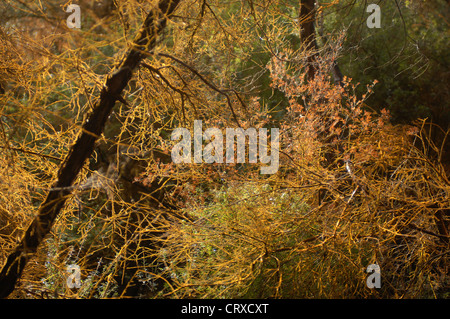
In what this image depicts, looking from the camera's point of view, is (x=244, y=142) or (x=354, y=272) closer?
(x=354, y=272)

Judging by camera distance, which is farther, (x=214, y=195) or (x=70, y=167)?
(x=214, y=195)

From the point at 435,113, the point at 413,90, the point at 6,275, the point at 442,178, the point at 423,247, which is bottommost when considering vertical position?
the point at 6,275

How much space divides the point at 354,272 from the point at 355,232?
1.04 ft

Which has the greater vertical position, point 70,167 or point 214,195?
point 214,195

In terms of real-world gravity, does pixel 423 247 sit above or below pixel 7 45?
below

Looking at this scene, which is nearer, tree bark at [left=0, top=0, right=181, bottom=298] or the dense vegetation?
tree bark at [left=0, top=0, right=181, bottom=298]

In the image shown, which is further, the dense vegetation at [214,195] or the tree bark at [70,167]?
the dense vegetation at [214,195]

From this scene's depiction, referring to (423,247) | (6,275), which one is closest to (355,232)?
(423,247)

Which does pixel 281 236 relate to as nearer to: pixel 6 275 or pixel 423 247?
pixel 423 247
